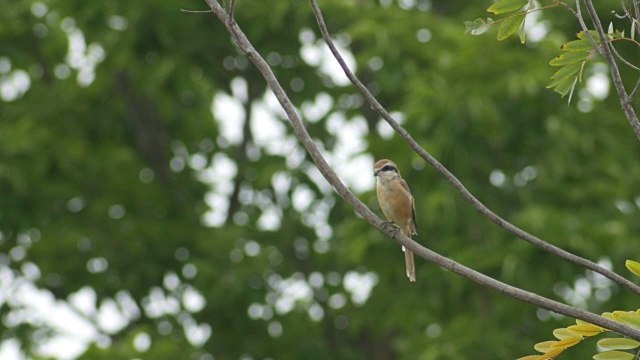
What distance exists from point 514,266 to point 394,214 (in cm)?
252

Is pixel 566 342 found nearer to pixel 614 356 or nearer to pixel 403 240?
pixel 614 356

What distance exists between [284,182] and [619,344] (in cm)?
927

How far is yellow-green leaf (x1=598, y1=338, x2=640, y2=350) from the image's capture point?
3002 mm

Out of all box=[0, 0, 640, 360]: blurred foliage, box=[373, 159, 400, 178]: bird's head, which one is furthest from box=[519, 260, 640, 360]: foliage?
box=[0, 0, 640, 360]: blurred foliage

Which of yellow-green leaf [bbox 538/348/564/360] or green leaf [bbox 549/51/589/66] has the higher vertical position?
green leaf [bbox 549/51/589/66]

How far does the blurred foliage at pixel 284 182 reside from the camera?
9656 mm

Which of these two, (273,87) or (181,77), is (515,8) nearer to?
(273,87)

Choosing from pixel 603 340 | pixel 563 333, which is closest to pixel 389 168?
pixel 563 333

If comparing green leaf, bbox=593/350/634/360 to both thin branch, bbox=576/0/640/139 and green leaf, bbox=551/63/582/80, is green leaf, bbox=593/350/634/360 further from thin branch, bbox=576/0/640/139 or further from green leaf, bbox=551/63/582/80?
green leaf, bbox=551/63/582/80

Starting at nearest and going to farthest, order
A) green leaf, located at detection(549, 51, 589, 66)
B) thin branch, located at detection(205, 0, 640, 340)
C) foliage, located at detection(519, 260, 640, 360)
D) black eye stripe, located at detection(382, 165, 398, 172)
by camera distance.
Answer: thin branch, located at detection(205, 0, 640, 340)
foliage, located at detection(519, 260, 640, 360)
green leaf, located at detection(549, 51, 589, 66)
black eye stripe, located at detection(382, 165, 398, 172)

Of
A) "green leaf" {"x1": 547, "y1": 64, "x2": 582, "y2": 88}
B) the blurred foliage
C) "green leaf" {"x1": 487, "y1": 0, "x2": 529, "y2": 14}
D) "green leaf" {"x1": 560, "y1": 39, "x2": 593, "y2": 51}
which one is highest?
"green leaf" {"x1": 487, "y1": 0, "x2": 529, "y2": 14}

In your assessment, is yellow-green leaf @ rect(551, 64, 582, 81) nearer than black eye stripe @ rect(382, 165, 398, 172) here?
Yes

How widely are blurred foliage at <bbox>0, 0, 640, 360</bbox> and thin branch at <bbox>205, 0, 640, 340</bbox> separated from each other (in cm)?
573

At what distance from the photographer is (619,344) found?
3.01m
